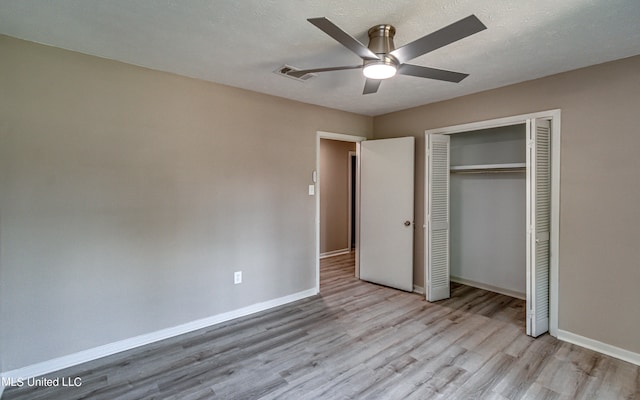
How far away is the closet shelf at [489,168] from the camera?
3693 mm

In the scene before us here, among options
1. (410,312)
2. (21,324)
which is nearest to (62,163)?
(21,324)

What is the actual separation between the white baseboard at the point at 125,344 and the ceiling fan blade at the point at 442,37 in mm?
2901

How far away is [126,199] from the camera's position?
2.64 metres

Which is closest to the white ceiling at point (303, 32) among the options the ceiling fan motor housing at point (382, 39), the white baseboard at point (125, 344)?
the ceiling fan motor housing at point (382, 39)

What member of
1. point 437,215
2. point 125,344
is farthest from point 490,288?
point 125,344

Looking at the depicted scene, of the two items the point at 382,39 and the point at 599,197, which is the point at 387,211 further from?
the point at 382,39

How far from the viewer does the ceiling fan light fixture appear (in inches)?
75.0

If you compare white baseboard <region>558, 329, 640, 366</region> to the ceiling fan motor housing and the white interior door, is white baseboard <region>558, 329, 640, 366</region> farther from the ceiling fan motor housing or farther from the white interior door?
the ceiling fan motor housing

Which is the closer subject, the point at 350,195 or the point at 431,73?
the point at 431,73

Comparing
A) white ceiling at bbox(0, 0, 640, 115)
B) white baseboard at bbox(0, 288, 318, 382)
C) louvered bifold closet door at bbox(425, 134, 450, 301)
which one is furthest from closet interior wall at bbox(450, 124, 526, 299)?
white baseboard at bbox(0, 288, 318, 382)

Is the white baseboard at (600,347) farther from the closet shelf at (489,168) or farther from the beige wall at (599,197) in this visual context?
the closet shelf at (489,168)

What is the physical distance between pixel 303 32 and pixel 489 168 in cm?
308

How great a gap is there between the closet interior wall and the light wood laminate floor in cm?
86

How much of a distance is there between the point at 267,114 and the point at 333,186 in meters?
2.81
